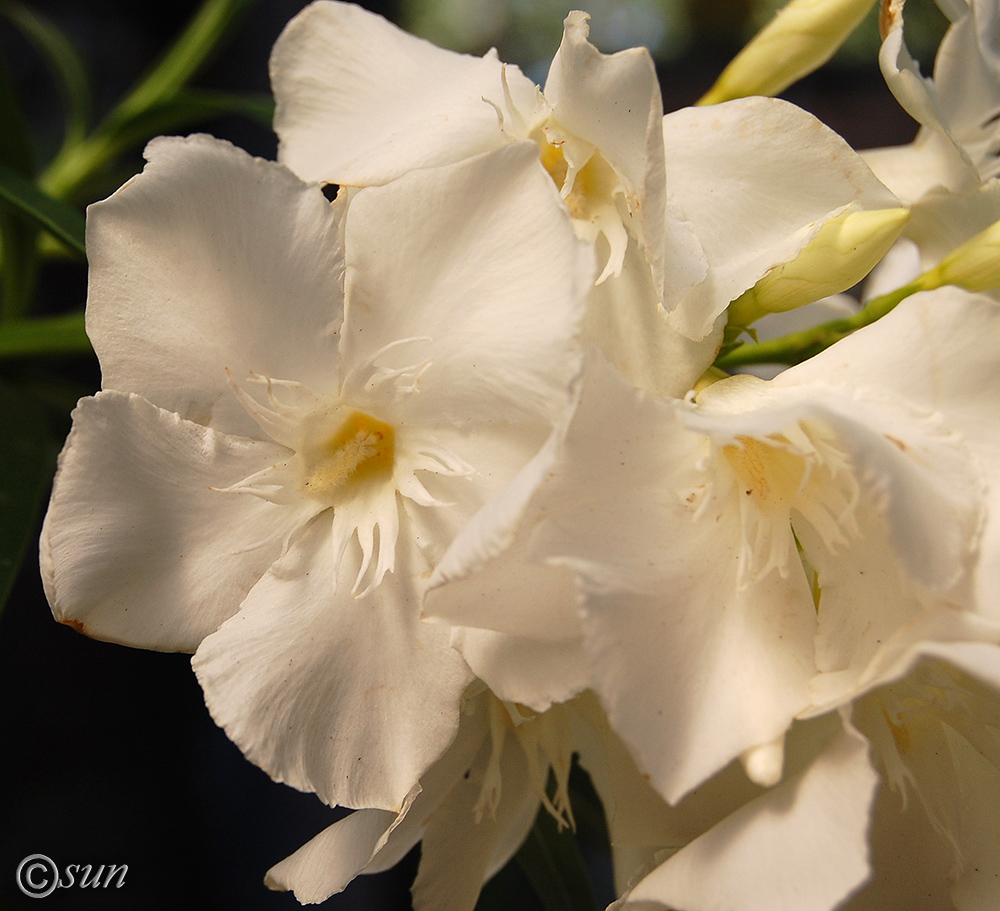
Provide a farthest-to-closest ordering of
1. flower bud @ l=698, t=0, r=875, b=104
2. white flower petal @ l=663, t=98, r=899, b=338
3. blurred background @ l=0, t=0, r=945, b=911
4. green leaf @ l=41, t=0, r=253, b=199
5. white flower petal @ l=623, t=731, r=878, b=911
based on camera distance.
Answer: green leaf @ l=41, t=0, r=253, b=199 → blurred background @ l=0, t=0, r=945, b=911 → flower bud @ l=698, t=0, r=875, b=104 → white flower petal @ l=663, t=98, r=899, b=338 → white flower petal @ l=623, t=731, r=878, b=911

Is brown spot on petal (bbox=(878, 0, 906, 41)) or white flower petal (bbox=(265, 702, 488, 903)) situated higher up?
brown spot on petal (bbox=(878, 0, 906, 41))

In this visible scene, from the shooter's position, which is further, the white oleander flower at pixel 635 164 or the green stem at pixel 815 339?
the green stem at pixel 815 339

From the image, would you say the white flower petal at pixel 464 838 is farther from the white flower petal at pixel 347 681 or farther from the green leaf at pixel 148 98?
the green leaf at pixel 148 98

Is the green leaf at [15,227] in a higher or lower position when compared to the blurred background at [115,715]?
higher

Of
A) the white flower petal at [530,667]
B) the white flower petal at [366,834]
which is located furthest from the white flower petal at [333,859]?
the white flower petal at [530,667]

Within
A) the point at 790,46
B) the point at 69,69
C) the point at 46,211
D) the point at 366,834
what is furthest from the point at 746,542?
the point at 69,69

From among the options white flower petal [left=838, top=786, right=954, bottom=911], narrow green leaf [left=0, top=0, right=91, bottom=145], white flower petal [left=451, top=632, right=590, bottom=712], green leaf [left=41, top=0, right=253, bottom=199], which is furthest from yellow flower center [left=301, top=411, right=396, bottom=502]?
narrow green leaf [left=0, top=0, right=91, bottom=145]

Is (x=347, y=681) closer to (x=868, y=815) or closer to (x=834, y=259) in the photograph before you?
(x=868, y=815)

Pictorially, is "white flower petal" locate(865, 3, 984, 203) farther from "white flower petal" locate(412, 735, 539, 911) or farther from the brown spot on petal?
"white flower petal" locate(412, 735, 539, 911)
